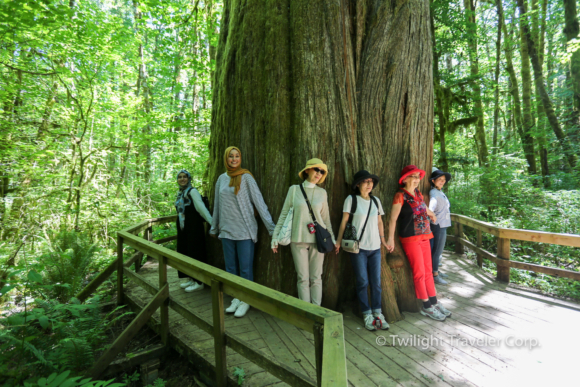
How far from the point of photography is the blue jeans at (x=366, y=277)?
10.9 feet

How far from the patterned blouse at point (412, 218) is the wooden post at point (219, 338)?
2.42 metres

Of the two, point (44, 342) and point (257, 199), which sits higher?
point (257, 199)

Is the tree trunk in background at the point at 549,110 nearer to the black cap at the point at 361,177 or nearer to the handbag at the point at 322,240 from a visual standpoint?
the black cap at the point at 361,177

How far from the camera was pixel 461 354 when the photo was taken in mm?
2828

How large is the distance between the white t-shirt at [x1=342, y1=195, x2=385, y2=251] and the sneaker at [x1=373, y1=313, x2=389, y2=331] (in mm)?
800

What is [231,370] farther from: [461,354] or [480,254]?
[480,254]

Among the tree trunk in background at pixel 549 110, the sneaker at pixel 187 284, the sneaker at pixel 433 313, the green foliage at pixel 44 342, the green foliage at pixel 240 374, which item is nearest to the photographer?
the green foliage at pixel 44 342

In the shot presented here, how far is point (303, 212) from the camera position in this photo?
3242mm

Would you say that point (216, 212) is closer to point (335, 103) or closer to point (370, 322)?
point (335, 103)

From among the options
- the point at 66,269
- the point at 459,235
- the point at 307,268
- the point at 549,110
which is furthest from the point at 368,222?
the point at 549,110

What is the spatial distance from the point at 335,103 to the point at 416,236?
2.01 m

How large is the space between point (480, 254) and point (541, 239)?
1316 mm

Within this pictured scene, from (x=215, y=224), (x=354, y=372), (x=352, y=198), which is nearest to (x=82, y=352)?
(x=215, y=224)

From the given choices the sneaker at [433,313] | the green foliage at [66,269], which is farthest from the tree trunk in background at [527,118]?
the green foliage at [66,269]
